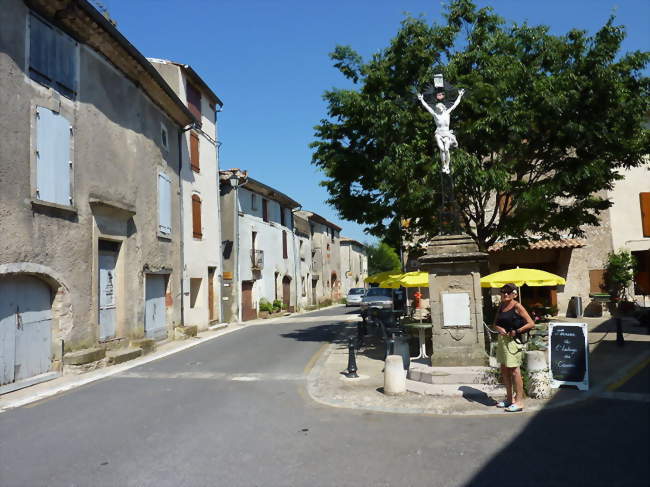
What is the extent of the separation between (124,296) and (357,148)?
7275 mm

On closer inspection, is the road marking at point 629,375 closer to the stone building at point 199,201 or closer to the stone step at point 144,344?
the stone step at point 144,344

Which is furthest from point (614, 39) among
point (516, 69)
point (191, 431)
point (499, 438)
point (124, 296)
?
point (124, 296)

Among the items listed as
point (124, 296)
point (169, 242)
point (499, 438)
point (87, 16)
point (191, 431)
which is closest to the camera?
point (499, 438)

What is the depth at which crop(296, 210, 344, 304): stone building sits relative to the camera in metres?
42.4

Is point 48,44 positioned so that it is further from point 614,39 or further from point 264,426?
point 614,39

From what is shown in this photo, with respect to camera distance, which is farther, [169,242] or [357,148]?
[169,242]

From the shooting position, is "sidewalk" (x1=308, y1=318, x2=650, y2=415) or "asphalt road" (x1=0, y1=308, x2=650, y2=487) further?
"sidewalk" (x1=308, y1=318, x2=650, y2=415)

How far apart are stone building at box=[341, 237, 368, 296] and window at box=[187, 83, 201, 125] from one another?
32.1m

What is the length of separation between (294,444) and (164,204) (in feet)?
41.1

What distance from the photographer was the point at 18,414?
303 inches

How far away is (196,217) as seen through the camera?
2028 cm

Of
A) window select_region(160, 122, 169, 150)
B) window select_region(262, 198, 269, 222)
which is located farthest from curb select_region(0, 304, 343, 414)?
window select_region(262, 198, 269, 222)

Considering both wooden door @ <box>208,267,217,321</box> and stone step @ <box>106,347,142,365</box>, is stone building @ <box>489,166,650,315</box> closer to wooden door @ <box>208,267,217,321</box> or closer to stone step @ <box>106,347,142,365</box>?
wooden door @ <box>208,267,217,321</box>

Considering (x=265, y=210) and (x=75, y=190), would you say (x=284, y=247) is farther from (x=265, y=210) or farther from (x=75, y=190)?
(x=75, y=190)
